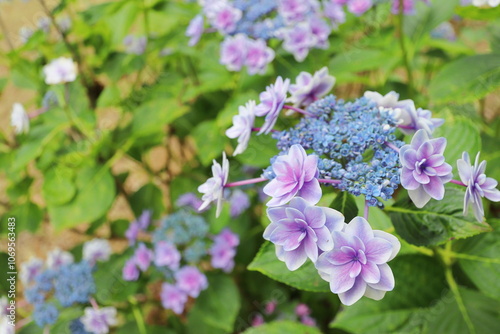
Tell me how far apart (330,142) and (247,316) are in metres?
1.26

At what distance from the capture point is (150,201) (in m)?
1.83

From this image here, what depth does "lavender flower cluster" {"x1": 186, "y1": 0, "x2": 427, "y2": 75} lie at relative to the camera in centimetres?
139

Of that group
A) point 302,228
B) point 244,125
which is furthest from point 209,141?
point 302,228

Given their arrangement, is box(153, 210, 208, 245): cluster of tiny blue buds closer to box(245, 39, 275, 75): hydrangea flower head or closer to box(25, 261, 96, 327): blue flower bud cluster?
box(25, 261, 96, 327): blue flower bud cluster

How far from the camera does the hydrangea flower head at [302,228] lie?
25.0 inches

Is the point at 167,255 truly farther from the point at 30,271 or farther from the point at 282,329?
the point at 30,271

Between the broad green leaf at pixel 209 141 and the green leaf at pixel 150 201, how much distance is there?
32 centimetres

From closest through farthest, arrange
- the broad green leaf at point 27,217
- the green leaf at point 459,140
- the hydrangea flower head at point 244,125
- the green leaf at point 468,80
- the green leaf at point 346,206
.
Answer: the green leaf at point 346,206 < the hydrangea flower head at point 244,125 < the green leaf at point 459,140 < the green leaf at point 468,80 < the broad green leaf at point 27,217

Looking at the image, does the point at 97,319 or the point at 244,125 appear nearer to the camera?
the point at 244,125

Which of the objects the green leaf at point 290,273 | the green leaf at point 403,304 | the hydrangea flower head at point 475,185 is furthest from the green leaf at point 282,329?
the hydrangea flower head at point 475,185

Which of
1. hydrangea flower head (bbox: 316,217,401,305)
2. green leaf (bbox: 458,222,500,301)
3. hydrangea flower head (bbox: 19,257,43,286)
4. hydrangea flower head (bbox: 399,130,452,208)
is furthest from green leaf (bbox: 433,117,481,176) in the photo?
hydrangea flower head (bbox: 19,257,43,286)

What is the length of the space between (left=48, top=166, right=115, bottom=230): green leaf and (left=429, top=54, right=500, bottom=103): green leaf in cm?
107

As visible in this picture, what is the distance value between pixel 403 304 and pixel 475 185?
20.1 inches

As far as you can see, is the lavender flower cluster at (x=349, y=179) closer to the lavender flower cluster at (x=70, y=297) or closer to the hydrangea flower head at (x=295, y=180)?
the hydrangea flower head at (x=295, y=180)
